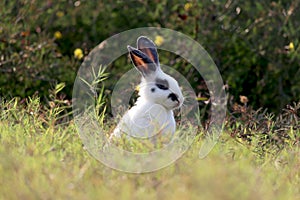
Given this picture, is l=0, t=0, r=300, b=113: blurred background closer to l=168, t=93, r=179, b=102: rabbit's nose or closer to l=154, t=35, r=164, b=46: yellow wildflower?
l=154, t=35, r=164, b=46: yellow wildflower

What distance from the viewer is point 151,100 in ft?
14.5

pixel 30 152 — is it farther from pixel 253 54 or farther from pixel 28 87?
pixel 253 54

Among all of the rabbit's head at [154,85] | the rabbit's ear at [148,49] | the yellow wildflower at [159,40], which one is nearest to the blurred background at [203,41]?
the yellow wildflower at [159,40]

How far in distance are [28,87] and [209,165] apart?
4.22 metres

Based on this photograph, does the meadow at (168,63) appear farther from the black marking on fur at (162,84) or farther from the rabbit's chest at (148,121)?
the black marking on fur at (162,84)

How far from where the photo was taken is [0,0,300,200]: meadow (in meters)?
3.66

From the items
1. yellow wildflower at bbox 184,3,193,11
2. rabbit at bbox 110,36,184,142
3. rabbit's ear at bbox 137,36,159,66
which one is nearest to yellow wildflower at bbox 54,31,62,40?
yellow wildflower at bbox 184,3,193,11

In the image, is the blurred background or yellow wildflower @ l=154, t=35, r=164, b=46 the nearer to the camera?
yellow wildflower @ l=154, t=35, r=164, b=46

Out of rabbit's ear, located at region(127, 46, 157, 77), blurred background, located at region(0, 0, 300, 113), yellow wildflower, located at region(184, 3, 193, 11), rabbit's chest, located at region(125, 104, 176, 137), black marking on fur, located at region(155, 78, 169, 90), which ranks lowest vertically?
blurred background, located at region(0, 0, 300, 113)

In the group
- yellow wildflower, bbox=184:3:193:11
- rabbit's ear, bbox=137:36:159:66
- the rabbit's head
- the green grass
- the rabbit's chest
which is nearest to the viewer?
the green grass

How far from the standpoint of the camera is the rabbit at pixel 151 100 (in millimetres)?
4273

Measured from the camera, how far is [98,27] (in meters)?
8.05

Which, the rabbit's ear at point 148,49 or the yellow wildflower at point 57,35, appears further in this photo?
the yellow wildflower at point 57,35

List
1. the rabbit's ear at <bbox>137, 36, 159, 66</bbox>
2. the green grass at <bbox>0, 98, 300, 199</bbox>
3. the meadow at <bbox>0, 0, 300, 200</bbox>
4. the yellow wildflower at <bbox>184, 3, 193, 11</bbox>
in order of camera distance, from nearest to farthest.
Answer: the green grass at <bbox>0, 98, 300, 199</bbox>
the meadow at <bbox>0, 0, 300, 200</bbox>
the rabbit's ear at <bbox>137, 36, 159, 66</bbox>
the yellow wildflower at <bbox>184, 3, 193, 11</bbox>
